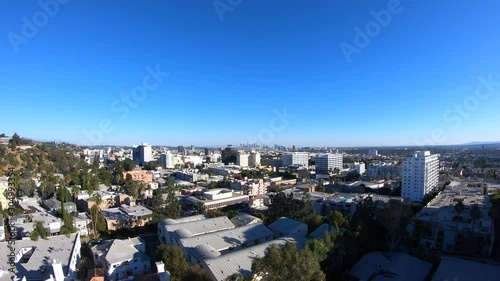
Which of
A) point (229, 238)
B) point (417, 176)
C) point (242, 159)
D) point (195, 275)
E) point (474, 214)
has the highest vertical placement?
point (417, 176)

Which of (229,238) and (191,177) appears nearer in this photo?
(229,238)

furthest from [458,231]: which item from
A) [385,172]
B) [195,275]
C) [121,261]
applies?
[385,172]

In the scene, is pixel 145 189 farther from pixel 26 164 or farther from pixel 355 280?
pixel 355 280

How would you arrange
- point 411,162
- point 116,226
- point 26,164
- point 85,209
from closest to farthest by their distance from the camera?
1. point 116,226
2. point 85,209
3. point 411,162
4. point 26,164

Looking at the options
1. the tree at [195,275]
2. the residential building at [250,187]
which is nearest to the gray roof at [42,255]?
the tree at [195,275]

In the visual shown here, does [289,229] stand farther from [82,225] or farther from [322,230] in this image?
[82,225]

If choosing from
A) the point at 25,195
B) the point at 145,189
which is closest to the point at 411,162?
the point at 145,189
